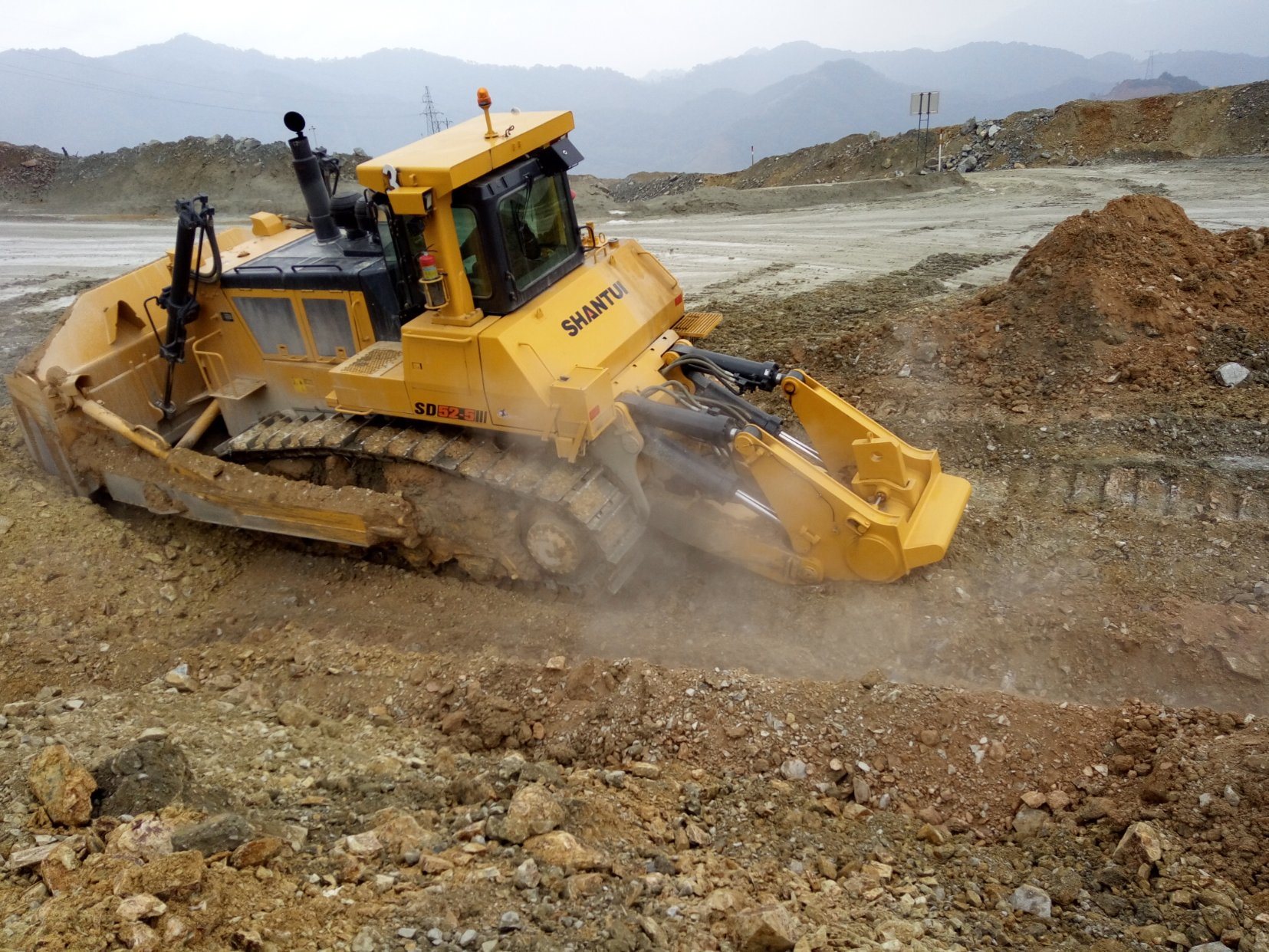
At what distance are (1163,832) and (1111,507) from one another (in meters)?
3.61

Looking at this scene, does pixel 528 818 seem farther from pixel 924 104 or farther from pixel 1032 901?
pixel 924 104

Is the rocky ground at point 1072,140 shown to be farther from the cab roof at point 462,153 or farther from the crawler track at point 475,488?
the crawler track at point 475,488

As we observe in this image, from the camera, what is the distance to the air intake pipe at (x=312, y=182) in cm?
697

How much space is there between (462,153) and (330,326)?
2053 millimetres

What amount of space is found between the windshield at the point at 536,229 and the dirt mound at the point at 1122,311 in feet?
14.8

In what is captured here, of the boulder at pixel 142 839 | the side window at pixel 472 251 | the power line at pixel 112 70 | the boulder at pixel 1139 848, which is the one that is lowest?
the boulder at pixel 1139 848

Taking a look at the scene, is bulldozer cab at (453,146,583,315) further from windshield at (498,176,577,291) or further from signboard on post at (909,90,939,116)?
signboard on post at (909,90,939,116)

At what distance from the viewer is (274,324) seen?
7.16 metres

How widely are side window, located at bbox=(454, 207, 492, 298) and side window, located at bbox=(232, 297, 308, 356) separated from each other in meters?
2.01

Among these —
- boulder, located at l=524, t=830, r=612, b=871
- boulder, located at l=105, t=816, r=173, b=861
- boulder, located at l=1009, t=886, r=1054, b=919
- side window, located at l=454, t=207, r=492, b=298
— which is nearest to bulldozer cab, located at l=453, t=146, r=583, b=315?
side window, located at l=454, t=207, r=492, b=298

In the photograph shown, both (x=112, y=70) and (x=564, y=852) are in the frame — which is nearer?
(x=564, y=852)

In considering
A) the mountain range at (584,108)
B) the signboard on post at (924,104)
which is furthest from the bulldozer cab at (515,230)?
the mountain range at (584,108)

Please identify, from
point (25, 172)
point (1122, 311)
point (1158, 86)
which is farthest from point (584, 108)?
point (1122, 311)

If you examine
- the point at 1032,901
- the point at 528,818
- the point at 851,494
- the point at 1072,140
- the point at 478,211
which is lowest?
the point at 1032,901
